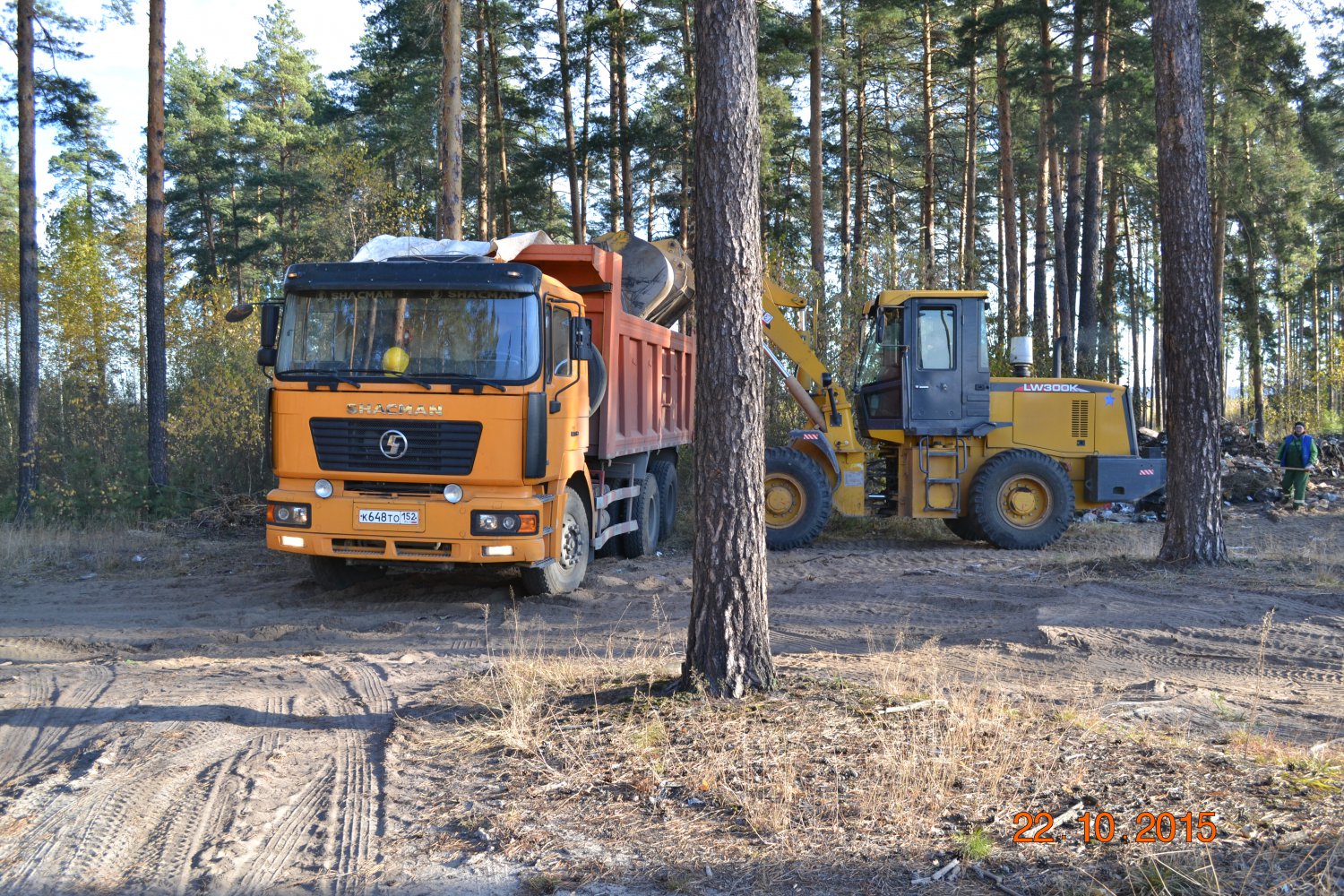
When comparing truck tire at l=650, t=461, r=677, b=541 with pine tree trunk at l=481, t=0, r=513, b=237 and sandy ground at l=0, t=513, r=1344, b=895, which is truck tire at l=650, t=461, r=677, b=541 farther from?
pine tree trunk at l=481, t=0, r=513, b=237

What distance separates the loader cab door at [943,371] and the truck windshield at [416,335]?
19.0 ft

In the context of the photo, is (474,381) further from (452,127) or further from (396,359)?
(452,127)

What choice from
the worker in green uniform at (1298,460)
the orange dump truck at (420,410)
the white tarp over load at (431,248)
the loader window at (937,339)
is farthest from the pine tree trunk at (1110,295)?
the orange dump truck at (420,410)

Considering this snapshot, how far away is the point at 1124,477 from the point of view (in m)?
13.3

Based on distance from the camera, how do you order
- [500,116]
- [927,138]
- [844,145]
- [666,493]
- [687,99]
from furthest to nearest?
[844,145] → [927,138] → [500,116] → [687,99] → [666,493]

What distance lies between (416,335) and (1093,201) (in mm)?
17776

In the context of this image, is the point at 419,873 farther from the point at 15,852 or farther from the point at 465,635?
the point at 465,635

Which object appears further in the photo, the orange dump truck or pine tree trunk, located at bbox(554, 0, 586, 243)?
→ pine tree trunk, located at bbox(554, 0, 586, 243)

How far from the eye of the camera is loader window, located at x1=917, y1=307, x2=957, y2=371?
1279 cm

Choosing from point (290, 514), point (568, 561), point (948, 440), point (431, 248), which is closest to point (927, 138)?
point (948, 440)

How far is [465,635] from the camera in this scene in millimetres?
8359

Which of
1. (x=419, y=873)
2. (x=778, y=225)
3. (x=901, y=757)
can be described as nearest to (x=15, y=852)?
(x=419, y=873)

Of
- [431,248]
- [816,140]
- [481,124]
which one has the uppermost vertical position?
[481,124]

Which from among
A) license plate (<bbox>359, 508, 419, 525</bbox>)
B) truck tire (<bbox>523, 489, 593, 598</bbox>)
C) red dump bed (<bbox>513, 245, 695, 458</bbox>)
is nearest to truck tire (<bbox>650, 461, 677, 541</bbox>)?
red dump bed (<bbox>513, 245, 695, 458</bbox>)
